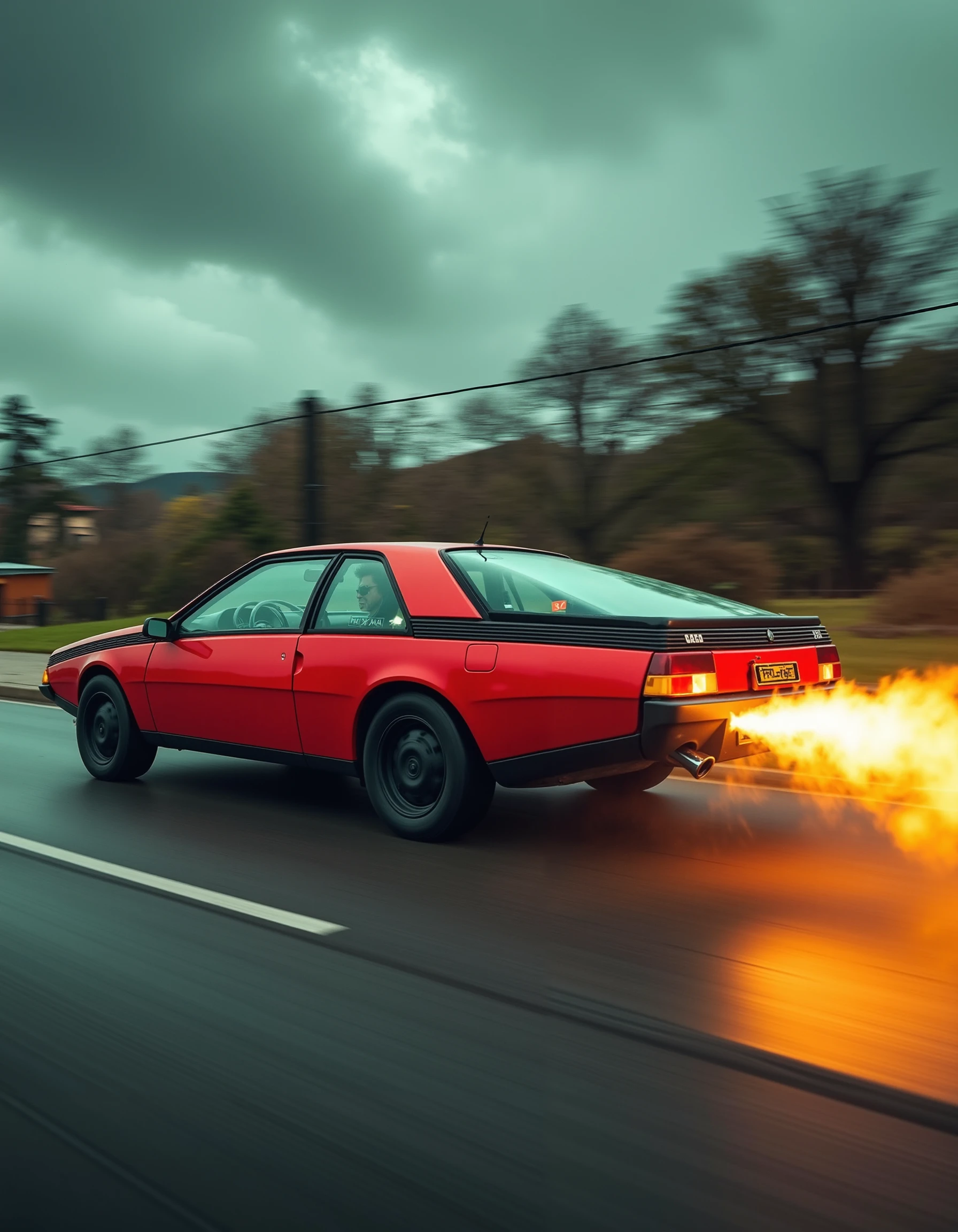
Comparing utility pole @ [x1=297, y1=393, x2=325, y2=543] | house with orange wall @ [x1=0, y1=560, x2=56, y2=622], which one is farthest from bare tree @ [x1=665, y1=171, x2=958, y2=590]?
house with orange wall @ [x1=0, y1=560, x2=56, y2=622]

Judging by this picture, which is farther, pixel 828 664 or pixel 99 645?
pixel 99 645

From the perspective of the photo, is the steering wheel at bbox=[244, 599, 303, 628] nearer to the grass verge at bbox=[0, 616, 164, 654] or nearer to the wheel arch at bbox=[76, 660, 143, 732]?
the wheel arch at bbox=[76, 660, 143, 732]

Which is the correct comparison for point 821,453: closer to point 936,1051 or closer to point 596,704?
point 596,704

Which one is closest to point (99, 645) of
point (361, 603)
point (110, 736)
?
point (110, 736)

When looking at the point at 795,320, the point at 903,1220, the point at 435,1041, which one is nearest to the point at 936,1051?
the point at 903,1220

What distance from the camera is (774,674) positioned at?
18.0 ft

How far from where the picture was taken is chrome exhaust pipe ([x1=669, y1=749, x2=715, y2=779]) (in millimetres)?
5031

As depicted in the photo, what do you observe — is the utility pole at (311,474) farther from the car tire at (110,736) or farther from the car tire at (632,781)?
the car tire at (632,781)

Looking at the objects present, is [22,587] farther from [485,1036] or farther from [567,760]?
[485,1036]

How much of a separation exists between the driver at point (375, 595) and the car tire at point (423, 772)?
1.57ft

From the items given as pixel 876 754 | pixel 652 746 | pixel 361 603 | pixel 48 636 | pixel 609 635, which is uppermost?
pixel 361 603

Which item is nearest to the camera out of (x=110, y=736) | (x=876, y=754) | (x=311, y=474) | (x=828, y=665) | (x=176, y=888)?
(x=176, y=888)

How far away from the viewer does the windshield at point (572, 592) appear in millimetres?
5496

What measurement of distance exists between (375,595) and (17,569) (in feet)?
202
